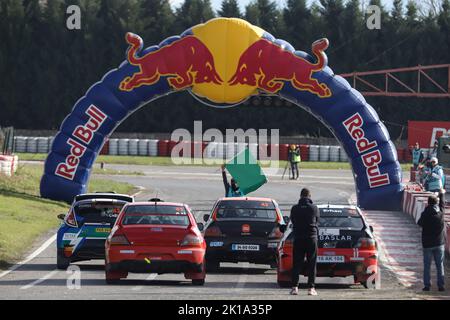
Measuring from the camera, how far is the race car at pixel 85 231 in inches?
864

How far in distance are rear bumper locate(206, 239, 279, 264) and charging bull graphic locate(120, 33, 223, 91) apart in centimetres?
1270

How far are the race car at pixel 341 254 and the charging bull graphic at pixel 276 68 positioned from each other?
14.4 meters

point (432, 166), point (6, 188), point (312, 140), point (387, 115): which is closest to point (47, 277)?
point (432, 166)

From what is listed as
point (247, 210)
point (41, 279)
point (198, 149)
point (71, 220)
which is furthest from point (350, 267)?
point (198, 149)

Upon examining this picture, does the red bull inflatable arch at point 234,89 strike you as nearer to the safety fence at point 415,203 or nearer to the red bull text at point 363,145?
the red bull text at point 363,145

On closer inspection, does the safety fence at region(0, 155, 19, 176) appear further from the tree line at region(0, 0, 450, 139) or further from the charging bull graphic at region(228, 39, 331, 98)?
the tree line at region(0, 0, 450, 139)

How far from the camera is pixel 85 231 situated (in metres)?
22.1

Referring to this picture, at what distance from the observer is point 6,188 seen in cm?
3716

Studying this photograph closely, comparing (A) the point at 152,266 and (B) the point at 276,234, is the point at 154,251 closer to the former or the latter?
(A) the point at 152,266

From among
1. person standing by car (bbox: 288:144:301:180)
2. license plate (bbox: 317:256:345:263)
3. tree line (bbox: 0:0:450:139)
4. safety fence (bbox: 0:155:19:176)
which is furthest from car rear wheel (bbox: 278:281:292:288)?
tree line (bbox: 0:0:450:139)

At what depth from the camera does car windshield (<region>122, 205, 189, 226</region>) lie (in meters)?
20.2

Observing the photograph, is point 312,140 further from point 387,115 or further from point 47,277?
point 47,277

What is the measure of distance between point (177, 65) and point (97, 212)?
12.4 meters
